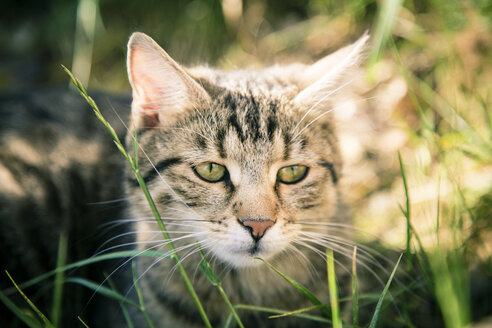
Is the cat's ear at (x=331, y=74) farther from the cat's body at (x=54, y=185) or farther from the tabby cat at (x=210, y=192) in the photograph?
the cat's body at (x=54, y=185)

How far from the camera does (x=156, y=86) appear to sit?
3.81ft

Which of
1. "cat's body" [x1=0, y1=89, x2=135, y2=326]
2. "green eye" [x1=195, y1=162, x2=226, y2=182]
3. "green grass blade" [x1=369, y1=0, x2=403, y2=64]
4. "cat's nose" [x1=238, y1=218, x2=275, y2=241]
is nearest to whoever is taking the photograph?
"cat's nose" [x1=238, y1=218, x2=275, y2=241]

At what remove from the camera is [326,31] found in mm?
2211

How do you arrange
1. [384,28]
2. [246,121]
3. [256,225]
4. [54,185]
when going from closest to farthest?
[256,225]
[246,121]
[384,28]
[54,185]

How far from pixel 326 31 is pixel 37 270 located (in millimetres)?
1919

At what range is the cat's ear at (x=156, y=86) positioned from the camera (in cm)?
107

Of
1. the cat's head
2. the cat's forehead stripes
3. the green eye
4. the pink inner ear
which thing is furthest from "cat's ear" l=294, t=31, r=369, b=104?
the pink inner ear

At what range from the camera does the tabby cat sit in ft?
3.51

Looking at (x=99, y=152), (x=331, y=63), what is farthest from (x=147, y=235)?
(x=331, y=63)

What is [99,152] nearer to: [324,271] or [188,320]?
[188,320]

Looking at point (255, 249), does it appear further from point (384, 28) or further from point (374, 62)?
point (384, 28)

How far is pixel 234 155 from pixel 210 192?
0.42ft

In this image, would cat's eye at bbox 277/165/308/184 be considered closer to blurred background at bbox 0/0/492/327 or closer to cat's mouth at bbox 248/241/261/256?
cat's mouth at bbox 248/241/261/256

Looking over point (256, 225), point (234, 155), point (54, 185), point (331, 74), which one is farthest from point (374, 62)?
point (54, 185)
